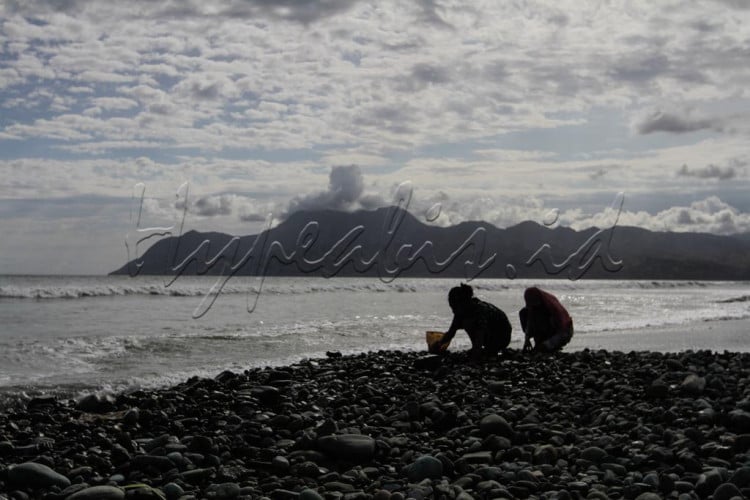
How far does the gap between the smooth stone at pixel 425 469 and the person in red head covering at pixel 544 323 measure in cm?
768

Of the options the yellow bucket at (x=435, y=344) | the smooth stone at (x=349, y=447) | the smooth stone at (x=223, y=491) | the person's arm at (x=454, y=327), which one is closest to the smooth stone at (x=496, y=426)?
the smooth stone at (x=349, y=447)

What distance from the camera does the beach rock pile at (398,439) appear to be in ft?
16.7

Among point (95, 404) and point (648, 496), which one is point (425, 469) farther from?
point (95, 404)

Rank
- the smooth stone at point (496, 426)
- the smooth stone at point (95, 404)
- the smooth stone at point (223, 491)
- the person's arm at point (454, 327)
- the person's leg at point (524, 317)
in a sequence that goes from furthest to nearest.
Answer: the person's leg at point (524, 317) → the person's arm at point (454, 327) → the smooth stone at point (95, 404) → the smooth stone at point (496, 426) → the smooth stone at point (223, 491)

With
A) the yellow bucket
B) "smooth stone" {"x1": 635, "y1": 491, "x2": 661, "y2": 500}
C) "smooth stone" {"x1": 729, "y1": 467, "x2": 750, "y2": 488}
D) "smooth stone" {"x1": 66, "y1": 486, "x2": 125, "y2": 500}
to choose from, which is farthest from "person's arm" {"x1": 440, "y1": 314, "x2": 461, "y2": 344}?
"smooth stone" {"x1": 66, "y1": 486, "x2": 125, "y2": 500}

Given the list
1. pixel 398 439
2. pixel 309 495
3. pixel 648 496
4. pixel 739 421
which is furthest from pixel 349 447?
pixel 739 421

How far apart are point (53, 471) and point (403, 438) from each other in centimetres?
297

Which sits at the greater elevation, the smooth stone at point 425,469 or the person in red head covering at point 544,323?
the person in red head covering at point 544,323

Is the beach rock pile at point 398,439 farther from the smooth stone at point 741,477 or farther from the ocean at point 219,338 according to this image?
the ocean at point 219,338

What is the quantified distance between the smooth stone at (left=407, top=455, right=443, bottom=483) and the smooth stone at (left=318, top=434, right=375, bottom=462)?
0.57m

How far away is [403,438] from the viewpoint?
643 centimetres

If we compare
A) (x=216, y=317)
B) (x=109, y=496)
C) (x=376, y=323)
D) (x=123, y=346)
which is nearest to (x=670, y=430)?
(x=109, y=496)

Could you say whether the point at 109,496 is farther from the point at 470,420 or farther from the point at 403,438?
the point at 470,420

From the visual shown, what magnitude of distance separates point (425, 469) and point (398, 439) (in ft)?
3.20
